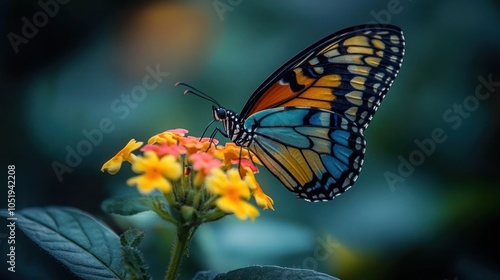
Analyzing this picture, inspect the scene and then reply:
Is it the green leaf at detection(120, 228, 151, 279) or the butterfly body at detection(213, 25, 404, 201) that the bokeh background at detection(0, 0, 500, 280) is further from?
the green leaf at detection(120, 228, 151, 279)

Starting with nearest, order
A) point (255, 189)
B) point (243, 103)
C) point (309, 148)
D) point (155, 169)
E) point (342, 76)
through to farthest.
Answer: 1. point (155, 169)
2. point (255, 189)
3. point (342, 76)
4. point (309, 148)
5. point (243, 103)

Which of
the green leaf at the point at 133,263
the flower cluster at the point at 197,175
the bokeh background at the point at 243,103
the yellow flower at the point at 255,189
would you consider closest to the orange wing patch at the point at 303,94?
the flower cluster at the point at 197,175

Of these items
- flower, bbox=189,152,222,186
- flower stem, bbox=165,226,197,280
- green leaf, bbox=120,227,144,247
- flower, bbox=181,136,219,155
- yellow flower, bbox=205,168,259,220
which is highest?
flower, bbox=181,136,219,155

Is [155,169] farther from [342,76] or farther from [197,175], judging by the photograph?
[342,76]

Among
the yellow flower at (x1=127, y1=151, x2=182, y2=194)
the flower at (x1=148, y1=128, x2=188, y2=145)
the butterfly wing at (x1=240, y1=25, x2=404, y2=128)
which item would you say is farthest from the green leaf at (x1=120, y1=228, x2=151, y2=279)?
the butterfly wing at (x1=240, y1=25, x2=404, y2=128)

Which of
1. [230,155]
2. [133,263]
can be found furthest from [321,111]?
[133,263]

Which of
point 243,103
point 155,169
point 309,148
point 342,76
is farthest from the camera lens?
point 243,103
